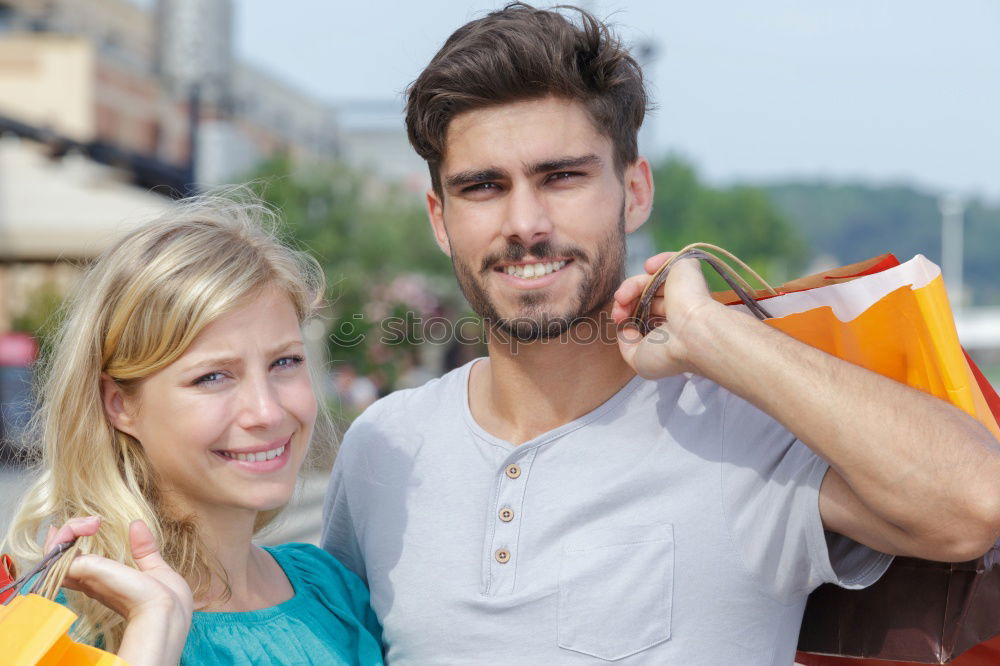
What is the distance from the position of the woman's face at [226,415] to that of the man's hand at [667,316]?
2.57 ft

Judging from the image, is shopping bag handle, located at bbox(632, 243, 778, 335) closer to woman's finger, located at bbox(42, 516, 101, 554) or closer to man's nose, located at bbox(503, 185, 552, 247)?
man's nose, located at bbox(503, 185, 552, 247)

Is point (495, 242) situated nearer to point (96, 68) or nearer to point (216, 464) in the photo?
point (216, 464)

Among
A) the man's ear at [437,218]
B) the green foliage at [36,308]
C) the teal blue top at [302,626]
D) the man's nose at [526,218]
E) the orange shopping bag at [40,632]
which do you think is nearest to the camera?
Answer: the orange shopping bag at [40,632]

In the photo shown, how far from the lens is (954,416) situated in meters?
2.06

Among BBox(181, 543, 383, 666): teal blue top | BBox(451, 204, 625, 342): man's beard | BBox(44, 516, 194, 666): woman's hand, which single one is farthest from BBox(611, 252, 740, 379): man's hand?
BBox(44, 516, 194, 666): woman's hand

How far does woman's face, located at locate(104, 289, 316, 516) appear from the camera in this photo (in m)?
2.30

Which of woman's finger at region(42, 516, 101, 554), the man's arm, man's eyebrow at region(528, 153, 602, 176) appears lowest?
woman's finger at region(42, 516, 101, 554)

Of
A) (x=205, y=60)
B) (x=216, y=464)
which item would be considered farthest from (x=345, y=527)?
(x=205, y=60)

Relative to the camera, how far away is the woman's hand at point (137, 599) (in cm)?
184

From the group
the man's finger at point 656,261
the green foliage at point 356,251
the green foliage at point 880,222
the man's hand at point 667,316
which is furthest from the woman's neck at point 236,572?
the green foliage at point 880,222

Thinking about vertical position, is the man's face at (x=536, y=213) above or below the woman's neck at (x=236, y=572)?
above

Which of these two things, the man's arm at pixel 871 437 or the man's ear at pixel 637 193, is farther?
the man's ear at pixel 637 193

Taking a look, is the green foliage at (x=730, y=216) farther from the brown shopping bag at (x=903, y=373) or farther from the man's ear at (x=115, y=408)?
the man's ear at (x=115, y=408)

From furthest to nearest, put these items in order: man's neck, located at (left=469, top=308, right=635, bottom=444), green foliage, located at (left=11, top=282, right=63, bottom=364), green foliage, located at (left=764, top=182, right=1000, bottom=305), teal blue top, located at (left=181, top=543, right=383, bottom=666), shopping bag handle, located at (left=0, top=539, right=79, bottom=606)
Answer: green foliage, located at (left=764, top=182, right=1000, bottom=305), green foliage, located at (left=11, top=282, right=63, bottom=364), man's neck, located at (left=469, top=308, right=635, bottom=444), teal blue top, located at (left=181, top=543, right=383, bottom=666), shopping bag handle, located at (left=0, top=539, right=79, bottom=606)
